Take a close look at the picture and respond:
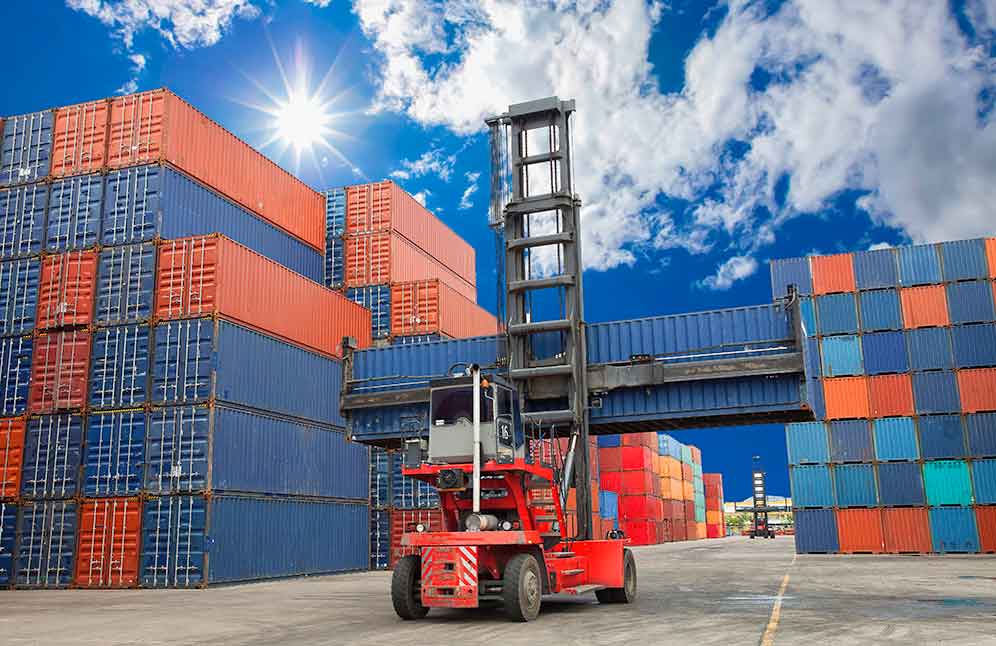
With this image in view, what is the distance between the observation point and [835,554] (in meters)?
34.5

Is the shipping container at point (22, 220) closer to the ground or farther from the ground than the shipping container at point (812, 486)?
farther from the ground

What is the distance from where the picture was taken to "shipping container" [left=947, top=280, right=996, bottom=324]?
33625 millimetres

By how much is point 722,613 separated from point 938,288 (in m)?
26.0

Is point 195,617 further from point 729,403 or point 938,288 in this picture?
point 938,288

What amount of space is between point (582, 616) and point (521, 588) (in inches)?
67.0

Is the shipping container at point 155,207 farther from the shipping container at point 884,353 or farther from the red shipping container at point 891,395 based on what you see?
the red shipping container at point 891,395

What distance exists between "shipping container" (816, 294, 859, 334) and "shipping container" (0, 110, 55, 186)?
30067mm

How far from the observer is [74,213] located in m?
26.9

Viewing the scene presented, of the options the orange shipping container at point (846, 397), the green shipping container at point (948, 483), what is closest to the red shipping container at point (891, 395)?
the orange shipping container at point (846, 397)

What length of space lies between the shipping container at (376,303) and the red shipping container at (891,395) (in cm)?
2030

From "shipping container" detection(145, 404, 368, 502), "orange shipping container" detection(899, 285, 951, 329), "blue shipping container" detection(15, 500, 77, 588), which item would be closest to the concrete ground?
"blue shipping container" detection(15, 500, 77, 588)

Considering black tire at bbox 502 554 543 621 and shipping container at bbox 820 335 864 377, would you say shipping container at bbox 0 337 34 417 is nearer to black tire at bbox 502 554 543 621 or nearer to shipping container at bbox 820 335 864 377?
black tire at bbox 502 554 543 621

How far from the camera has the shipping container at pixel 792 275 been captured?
3594 cm

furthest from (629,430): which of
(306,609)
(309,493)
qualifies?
(309,493)
